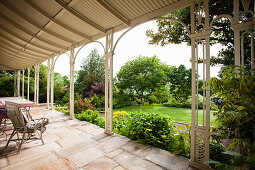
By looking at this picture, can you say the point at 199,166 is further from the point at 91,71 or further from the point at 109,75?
the point at 91,71

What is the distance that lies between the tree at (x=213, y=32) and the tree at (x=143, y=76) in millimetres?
4721

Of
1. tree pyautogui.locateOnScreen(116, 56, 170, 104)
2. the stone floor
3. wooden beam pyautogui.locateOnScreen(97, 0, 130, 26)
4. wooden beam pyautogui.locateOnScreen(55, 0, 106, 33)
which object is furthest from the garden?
wooden beam pyautogui.locateOnScreen(55, 0, 106, 33)

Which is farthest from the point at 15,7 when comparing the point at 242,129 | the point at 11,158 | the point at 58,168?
the point at 242,129

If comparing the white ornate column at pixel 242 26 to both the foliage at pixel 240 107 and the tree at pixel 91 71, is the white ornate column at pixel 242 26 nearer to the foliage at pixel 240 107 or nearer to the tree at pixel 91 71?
the foliage at pixel 240 107

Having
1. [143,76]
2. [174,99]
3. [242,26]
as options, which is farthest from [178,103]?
[242,26]

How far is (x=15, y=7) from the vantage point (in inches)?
116

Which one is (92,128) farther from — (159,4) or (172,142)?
(159,4)

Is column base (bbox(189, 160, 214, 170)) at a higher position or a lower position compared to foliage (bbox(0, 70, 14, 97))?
lower

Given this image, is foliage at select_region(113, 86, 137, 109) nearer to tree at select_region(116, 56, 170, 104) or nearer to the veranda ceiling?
tree at select_region(116, 56, 170, 104)

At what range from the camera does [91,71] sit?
50.6 ft

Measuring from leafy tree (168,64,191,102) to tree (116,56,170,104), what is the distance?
0.95 metres

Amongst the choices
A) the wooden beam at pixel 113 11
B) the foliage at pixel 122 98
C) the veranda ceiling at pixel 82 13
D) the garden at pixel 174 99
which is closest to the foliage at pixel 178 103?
the garden at pixel 174 99

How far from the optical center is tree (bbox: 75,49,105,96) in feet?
42.4

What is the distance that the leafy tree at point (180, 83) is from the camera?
32.8 ft
